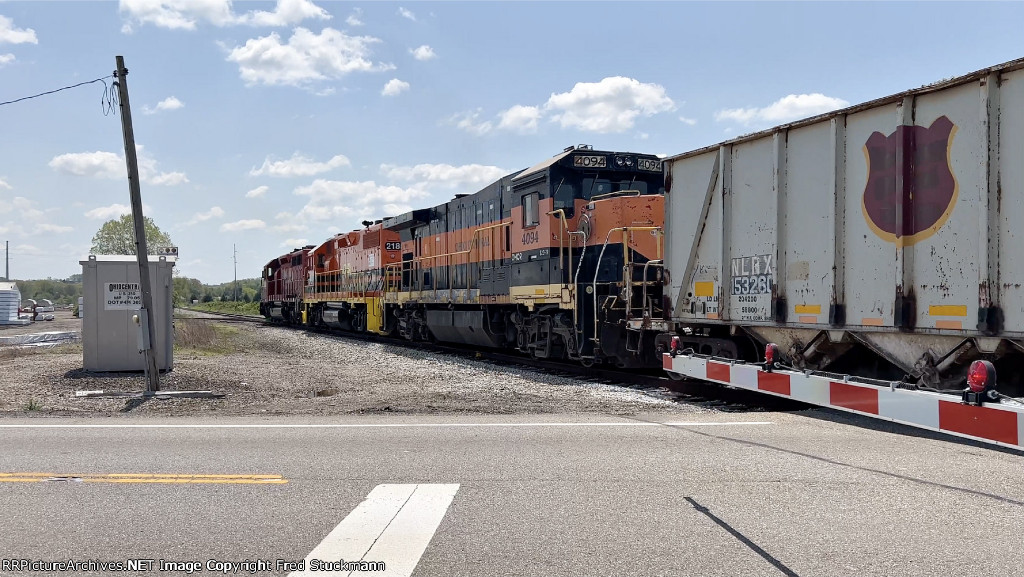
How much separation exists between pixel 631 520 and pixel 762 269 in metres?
5.08

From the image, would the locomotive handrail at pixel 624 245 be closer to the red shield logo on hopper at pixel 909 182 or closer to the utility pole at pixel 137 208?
the red shield logo on hopper at pixel 909 182

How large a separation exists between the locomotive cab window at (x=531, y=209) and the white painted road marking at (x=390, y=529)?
1001 cm

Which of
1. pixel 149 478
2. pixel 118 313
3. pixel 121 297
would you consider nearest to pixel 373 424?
pixel 149 478

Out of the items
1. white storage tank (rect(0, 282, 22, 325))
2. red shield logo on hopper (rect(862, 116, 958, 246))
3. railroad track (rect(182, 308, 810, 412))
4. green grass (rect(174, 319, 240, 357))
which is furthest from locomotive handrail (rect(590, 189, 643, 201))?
white storage tank (rect(0, 282, 22, 325))

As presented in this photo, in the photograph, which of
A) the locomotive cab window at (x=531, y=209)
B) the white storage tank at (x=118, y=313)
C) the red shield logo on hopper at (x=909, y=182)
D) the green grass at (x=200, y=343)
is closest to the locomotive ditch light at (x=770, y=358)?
the red shield logo on hopper at (x=909, y=182)

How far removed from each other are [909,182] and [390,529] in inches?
217

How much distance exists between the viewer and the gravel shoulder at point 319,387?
1045 cm

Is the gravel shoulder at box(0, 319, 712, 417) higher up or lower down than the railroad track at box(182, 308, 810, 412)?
lower down

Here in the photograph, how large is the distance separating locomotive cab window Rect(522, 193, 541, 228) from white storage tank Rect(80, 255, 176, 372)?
661cm

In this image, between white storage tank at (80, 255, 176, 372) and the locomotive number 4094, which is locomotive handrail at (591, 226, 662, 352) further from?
white storage tank at (80, 255, 176, 372)

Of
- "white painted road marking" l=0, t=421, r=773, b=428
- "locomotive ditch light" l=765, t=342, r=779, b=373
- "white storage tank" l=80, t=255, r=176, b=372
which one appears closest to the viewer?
"locomotive ditch light" l=765, t=342, r=779, b=373

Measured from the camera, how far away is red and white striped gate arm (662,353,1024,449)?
14.9 feet

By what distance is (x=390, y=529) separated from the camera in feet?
16.0

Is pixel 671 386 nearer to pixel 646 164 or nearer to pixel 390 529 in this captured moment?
pixel 646 164
